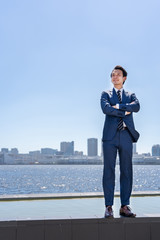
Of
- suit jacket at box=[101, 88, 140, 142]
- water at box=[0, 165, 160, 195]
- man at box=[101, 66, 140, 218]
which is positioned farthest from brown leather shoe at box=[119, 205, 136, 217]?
water at box=[0, 165, 160, 195]

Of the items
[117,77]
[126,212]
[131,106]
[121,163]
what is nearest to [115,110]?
[131,106]

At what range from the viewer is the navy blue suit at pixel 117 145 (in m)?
4.75

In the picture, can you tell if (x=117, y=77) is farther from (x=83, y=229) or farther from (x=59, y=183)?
(x=59, y=183)

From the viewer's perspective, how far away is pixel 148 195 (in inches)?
307

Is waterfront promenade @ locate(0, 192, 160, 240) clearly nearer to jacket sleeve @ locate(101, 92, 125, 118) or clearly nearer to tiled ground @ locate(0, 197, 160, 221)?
tiled ground @ locate(0, 197, 160, 221)

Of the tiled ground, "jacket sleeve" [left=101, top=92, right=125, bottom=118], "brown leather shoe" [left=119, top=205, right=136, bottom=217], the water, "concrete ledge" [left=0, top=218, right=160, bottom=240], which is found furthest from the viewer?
the water

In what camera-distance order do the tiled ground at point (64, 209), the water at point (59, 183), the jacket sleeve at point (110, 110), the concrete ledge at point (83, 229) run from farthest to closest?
the water at point (59, 183), the tiled ground at point (64, 209), the jacket sleeve at point (110, 110), the concrete ledge at point (83, 229)

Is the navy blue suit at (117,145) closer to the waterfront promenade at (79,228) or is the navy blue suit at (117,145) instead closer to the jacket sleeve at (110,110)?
the jacket sleeve at (110,110)

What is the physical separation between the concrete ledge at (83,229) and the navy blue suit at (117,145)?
425mm

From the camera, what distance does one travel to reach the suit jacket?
15.6ft

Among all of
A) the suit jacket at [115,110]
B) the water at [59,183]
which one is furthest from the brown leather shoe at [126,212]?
the water at [59,183]

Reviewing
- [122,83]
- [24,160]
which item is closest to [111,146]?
[122,83]

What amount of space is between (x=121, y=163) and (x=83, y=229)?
1.11m

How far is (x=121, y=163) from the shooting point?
4.89 metres
